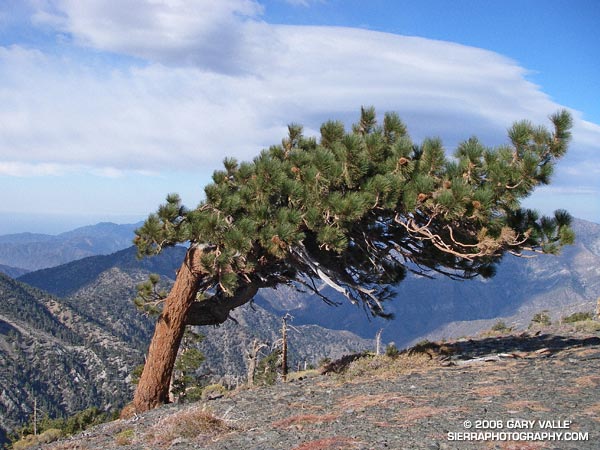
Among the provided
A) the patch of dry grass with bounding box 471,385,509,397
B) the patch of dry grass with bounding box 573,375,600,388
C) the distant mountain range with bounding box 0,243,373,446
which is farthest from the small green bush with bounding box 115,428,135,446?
the distant mountain range with bounding box 0,243,373,446

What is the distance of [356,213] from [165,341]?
5899 millimetres

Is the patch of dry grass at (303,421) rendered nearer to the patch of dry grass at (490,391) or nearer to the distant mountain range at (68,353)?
the patch of dry grass at (490,391)

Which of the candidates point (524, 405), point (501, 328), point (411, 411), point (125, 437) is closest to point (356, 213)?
point (411, 411)

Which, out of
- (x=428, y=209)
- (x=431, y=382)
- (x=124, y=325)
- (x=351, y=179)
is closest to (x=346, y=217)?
(x=351, y=179)

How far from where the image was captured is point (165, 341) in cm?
1354

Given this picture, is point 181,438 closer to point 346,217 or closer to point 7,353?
point 346,217

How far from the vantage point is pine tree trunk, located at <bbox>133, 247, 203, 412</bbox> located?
13438 millimetres

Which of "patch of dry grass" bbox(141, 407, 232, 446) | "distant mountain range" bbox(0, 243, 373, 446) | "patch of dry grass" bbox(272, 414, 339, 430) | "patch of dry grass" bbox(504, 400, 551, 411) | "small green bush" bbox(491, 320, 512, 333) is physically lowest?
"distant mountain range" bbox(0, 243, 373, 446)

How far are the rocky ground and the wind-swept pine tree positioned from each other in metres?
2.03

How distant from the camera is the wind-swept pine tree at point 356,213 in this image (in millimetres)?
10992

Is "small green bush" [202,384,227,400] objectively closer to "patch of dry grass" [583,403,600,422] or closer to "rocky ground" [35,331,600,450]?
"rocky ground" [35,331,600,450]

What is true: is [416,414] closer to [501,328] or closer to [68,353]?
[501,328]

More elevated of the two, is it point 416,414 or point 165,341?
point 165,341

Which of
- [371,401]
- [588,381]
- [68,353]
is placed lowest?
[68,353]
